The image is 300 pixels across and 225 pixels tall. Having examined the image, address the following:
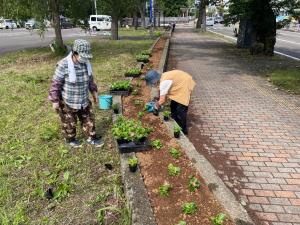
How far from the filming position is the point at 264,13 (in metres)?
14.8

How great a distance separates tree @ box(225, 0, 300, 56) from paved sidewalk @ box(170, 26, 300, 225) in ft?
18.4

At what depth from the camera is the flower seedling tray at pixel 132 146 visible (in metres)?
4.67

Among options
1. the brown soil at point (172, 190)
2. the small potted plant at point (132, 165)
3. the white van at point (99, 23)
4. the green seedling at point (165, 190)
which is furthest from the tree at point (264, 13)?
the white van at point (99, 23)

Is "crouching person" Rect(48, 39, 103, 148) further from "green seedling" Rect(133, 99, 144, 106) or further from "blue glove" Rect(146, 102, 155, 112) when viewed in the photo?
"green seedling" Rect(133, 99, 144, 106)

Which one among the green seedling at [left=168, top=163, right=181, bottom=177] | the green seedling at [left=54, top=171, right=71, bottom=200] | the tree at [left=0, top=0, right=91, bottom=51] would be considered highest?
the tree at [left=0, top=0, right=91, bottom=51]

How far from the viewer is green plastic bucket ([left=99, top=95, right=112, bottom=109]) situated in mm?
6766

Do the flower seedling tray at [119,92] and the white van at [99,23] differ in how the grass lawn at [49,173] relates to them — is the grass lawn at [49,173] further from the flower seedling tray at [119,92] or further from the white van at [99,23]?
the white van at [99,23]

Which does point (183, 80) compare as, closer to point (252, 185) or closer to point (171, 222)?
point (252, 185)

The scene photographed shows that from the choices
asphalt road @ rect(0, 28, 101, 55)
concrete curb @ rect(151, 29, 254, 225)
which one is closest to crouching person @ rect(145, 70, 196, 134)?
concrete curb @ rect(151, 29, 254, 225)

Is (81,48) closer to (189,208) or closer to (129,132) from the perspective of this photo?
(129,132)

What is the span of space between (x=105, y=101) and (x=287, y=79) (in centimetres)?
671

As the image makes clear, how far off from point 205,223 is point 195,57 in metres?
13.5

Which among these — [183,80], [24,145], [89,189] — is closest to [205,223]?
[89,189]

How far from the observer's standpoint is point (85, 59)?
4.49 meters
